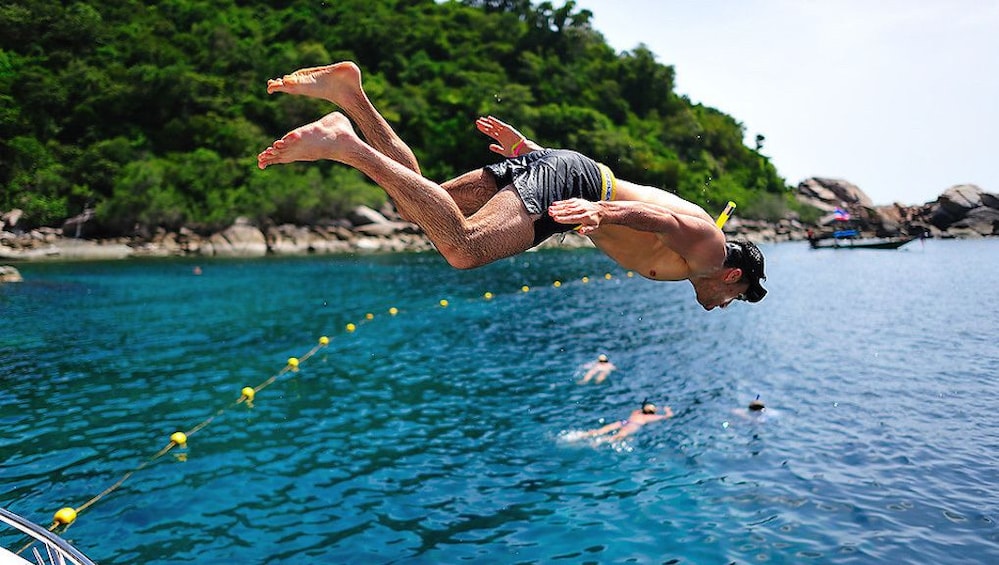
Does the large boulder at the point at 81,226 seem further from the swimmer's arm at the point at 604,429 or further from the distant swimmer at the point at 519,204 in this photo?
the distant swimmer at the point at 519,204

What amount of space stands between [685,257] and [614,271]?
155 ft

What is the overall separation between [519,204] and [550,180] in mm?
406

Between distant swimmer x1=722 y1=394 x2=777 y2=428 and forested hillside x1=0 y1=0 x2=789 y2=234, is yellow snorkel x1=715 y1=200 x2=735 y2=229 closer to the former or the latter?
distant swimmer x1=722 y1=394 x2=777 y2=428

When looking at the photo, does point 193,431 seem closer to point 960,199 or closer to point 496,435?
point 496,435

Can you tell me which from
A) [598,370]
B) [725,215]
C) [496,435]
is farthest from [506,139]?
[598,370]

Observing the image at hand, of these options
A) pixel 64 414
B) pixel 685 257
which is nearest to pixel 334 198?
pixel 64 414

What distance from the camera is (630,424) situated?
1594 cm

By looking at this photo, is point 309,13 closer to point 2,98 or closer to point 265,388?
point 2,98

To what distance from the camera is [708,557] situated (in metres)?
10.1

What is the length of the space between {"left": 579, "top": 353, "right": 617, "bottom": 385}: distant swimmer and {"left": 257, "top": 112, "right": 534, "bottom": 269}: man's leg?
15.1 meters

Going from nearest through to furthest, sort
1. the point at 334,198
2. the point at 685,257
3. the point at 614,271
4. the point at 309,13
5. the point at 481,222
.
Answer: the point at 481,222 → the point at 685,257 → the point at 614,271 → the point at 334,198 → the point at 309,13

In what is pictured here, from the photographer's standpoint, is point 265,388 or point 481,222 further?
point 265,388

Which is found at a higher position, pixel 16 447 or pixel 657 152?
pixel 657 152

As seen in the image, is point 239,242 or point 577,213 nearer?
point 577,213
